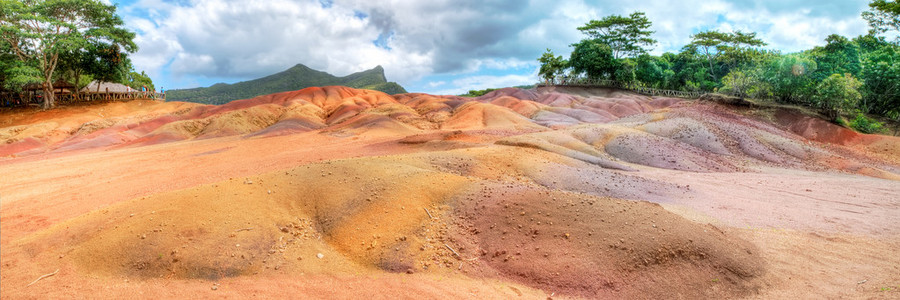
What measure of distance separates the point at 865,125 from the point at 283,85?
307ft

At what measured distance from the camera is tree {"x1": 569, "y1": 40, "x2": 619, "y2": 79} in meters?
46.7

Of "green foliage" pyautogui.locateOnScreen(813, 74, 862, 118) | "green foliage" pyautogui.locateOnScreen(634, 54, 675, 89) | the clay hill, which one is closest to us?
the clay hill

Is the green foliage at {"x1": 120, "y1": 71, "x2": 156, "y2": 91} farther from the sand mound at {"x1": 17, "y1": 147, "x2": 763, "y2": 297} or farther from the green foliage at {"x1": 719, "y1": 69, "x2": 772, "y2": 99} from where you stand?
the green foliage at {"x1": 719, "y1": 69, "x2": 772, "y2": 99}

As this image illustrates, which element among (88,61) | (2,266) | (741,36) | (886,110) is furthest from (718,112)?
(88,61)

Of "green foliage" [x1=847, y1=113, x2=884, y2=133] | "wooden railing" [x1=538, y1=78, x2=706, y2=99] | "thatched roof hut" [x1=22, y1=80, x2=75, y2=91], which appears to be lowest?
"green foliage" [x1=847, y1=113, x2=884, y2=133]

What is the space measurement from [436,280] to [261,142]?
16.6m

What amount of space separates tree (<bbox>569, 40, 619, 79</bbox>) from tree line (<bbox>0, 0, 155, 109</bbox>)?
48.0 m

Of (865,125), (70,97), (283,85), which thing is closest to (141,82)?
(70,97)

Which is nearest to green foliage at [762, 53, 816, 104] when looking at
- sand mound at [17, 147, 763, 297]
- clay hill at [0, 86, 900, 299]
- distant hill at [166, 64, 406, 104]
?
clay hill at [0, 86, 900, 299]

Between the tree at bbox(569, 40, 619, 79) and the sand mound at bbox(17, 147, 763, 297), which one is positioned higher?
the tree at bbox(569, 40, 619, 79)

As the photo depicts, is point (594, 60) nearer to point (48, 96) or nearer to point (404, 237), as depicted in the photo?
point (404, 237)

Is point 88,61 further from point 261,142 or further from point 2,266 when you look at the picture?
point 2,266

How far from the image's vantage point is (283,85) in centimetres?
8694

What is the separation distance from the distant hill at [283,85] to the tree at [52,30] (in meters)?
47.3
